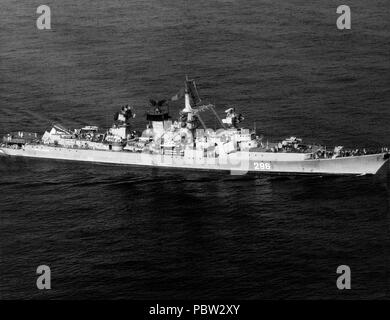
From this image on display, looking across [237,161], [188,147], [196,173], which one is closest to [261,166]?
[237,161]

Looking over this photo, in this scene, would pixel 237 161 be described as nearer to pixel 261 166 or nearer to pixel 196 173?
pixel 261 166

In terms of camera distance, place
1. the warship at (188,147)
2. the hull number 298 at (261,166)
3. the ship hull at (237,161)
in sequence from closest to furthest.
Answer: the ship hull at (237,161) → the warship at (188,147) → the hull number 298 at (261,166)

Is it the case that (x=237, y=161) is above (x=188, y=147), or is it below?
below

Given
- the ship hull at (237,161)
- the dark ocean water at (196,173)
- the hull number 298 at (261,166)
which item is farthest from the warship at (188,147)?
the dark ocean water at (196,173)

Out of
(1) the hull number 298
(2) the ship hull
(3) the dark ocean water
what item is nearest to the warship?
(2) the ship hull

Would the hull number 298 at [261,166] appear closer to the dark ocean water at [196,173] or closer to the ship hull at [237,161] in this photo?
the ship hull at [237,161]

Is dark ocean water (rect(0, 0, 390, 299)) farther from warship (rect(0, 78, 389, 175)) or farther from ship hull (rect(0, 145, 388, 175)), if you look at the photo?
warship (rect(0, 78, 389, 175))

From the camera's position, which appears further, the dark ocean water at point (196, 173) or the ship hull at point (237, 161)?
the ship hull at point (237, 161)

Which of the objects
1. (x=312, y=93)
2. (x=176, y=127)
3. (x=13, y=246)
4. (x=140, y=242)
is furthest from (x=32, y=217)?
(x=312, y=93)
